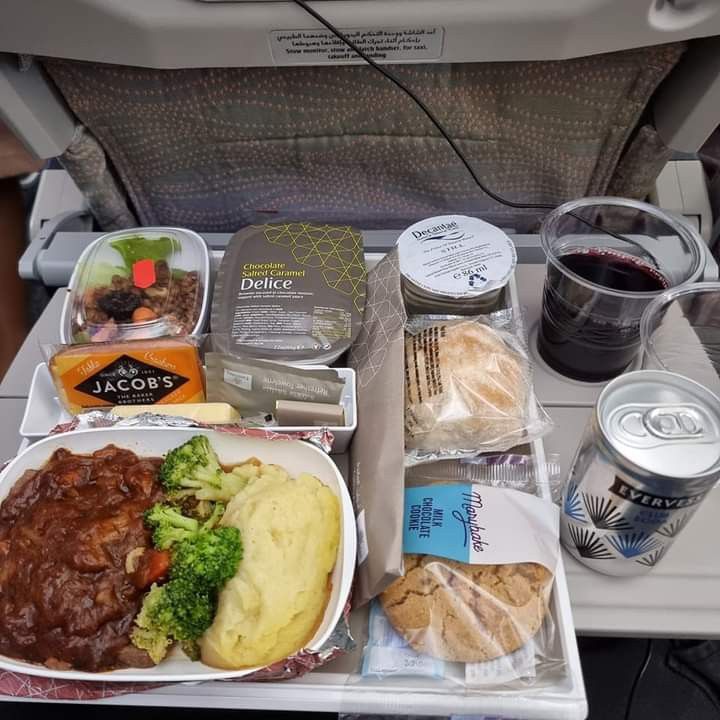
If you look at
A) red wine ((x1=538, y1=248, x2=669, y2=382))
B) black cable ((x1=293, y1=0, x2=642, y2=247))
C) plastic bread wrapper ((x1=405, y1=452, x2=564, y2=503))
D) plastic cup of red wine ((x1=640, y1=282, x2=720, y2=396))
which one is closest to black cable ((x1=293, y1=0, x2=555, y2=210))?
black cable ((x1=293, y1=0, x2=642, y2=247))

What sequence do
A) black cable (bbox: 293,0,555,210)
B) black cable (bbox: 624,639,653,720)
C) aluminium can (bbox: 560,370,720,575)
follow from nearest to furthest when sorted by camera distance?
1. aluminium can (bbox: 560,370,720,575)
2. black cable (bbox: 293,0,555,210)
3. black cable (bbox: 624,639,653,720)

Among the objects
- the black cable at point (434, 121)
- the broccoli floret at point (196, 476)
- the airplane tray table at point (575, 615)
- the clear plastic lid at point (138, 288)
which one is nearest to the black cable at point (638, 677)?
the airplane tray table at point (575, 615)

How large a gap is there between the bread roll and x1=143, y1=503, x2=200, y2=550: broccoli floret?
0.29 metres

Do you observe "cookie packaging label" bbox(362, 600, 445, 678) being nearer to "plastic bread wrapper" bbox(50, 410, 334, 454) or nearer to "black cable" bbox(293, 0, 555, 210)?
"plastic bread wrapper" bbox(50, 410, 334, 454)

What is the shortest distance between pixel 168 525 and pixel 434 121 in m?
0.70

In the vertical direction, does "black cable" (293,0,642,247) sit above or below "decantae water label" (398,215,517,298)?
above

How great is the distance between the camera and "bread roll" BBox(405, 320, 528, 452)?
88 cm

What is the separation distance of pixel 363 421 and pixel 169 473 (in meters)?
0.25

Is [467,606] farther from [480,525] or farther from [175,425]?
Result: [175,425]

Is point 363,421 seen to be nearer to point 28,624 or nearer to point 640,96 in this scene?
point 28,624

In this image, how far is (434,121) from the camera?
1.03m

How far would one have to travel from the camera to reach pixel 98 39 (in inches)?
35.5

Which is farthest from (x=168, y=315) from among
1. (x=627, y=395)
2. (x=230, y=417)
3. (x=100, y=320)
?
(x=627, y=395)

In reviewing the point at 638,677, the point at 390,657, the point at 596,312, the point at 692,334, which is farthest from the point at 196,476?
the point at 638,677
